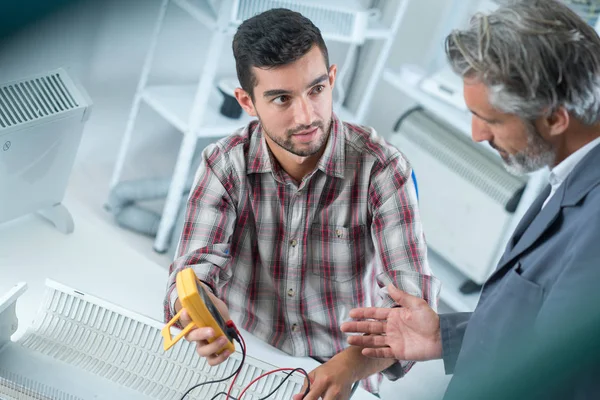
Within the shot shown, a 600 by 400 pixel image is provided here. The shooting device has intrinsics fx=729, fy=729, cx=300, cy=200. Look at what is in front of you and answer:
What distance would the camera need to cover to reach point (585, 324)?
1.35 feet

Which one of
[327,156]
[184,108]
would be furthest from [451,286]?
[327,156]

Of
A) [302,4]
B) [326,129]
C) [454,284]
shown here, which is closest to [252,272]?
[326,129]

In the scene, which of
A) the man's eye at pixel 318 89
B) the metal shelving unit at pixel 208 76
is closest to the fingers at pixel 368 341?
the man's eye at pixel 318 89

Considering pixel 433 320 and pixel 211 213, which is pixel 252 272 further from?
pixel 433 320

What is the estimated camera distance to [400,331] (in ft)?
3.54

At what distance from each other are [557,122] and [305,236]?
540 millimetres

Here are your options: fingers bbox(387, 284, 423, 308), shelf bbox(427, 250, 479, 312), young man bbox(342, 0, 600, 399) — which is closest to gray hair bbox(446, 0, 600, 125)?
young man bbox(342, 0, 600, 399)

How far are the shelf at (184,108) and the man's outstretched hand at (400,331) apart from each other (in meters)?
1.19

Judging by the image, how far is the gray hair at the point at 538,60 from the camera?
0.86m

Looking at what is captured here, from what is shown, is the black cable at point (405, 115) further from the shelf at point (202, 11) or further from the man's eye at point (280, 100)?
the man's eye at point (280, 100)

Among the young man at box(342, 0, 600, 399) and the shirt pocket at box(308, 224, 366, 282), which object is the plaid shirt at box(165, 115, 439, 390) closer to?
the shirt pocket at box(308, 224, 366, 282)

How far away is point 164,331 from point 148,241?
1.45 meters

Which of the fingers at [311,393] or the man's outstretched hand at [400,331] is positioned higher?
the man's outstretched hand at [400,331]

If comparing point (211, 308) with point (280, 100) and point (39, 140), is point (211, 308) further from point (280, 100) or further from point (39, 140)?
point (39, 140)
